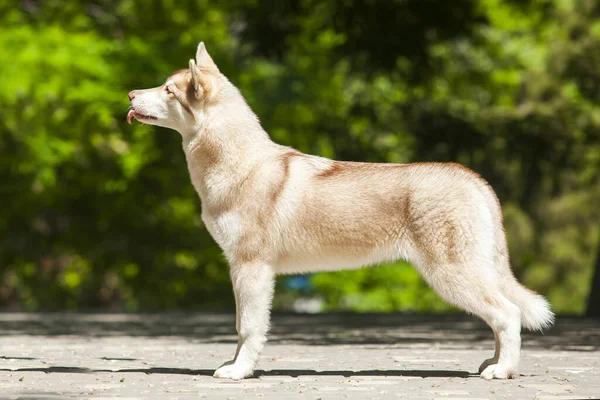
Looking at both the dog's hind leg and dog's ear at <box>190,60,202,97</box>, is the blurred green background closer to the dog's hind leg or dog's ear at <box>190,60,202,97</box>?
dog's ear at <box>190,60,202,97</box>

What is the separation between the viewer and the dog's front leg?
26.4 feet

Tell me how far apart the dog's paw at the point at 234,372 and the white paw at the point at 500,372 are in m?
1.68

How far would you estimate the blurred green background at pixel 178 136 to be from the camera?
711 inches

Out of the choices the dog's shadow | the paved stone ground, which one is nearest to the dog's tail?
the paved stone ground

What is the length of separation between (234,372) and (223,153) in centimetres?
167

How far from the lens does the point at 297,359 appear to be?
9.81 metres

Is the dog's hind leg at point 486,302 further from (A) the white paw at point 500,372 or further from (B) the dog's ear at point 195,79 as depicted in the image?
(B) the dog's ear at point 195,79

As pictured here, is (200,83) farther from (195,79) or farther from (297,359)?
(297,359)

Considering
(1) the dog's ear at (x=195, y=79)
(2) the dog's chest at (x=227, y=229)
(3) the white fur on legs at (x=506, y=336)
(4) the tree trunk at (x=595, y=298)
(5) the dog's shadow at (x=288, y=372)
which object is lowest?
(4) the tree trunk at (x=595, y=298)

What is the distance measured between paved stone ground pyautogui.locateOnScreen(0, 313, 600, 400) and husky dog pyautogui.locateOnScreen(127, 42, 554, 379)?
496mm

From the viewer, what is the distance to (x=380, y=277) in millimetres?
29297

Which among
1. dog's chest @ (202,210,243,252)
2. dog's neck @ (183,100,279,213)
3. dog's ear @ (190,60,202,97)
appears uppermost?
dog's ear @ (190,60,202,97)

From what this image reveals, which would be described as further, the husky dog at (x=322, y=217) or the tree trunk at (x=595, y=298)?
the tree trunk at (x=595, y=298)

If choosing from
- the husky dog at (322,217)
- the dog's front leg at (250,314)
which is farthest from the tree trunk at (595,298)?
the dog's front leg at (250,314)
